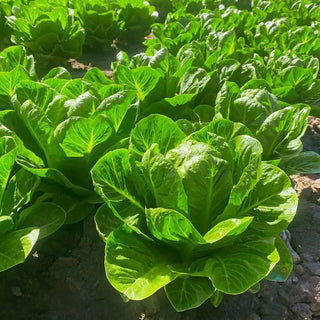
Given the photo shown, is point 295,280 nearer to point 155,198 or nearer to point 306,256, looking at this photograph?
point 306,256

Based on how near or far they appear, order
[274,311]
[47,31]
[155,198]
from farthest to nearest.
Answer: [47,31] → [274,311] → [155,198]

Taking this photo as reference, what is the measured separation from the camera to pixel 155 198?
1.52 metres

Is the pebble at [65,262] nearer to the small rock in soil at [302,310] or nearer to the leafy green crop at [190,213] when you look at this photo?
the leafy green crop at [190,213]

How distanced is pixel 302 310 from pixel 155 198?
3.29 feet

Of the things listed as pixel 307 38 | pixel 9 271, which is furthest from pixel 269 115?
pixel 307 38

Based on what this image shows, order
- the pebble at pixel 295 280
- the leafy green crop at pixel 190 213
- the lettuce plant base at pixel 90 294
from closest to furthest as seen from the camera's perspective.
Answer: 1. the leafy green crop at pixel 190 213
2. the lettuce plant base at pixel 90 294
3. the pebble at pixel 295 280

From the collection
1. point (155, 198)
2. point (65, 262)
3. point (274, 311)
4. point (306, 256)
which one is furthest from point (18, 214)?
point (306, 256)

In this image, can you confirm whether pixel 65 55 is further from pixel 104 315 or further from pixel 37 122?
pixel 104 315

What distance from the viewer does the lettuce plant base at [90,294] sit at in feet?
5.67

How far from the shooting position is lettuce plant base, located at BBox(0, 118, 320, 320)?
68.0 inches

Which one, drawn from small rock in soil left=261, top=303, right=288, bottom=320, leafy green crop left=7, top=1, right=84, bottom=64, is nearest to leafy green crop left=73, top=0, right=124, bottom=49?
leafy green crop left=7, top=1, right=84, bottom=64

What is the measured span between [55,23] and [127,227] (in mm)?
2842

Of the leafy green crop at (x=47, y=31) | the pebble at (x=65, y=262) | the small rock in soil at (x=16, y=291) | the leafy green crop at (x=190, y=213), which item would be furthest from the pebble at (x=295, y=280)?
the leafy green crop at (x=47, y=31)

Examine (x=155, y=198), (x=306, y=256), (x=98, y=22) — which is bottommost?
(x=306, y=256)
